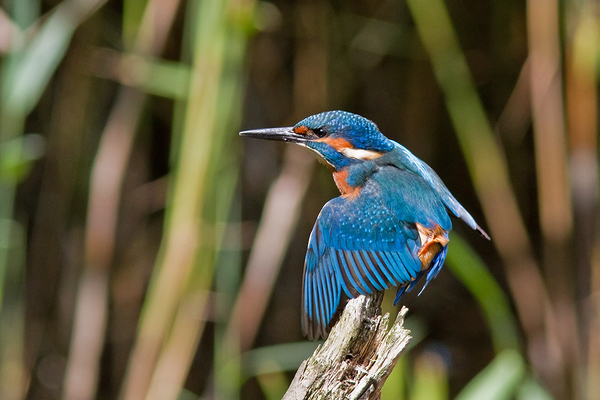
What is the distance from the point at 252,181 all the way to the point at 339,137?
0.99m

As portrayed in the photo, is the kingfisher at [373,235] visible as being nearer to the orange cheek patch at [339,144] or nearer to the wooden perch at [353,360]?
the orange cheek patch at [339,144]

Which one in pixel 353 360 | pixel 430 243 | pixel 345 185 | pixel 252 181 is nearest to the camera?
pixel 353 360

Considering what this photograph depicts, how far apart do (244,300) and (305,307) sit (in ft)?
2.81

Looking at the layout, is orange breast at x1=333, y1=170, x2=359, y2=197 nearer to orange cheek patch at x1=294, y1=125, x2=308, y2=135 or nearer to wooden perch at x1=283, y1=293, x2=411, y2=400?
orange cheek patch at x1=294, y1=125, x2=308, y2=135

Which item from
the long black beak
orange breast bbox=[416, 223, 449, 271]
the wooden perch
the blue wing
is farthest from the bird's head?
the wooden perch

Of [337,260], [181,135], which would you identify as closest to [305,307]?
[337,260]

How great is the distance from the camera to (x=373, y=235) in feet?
5.00

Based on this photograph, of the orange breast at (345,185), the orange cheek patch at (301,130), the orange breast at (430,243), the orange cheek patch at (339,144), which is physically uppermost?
the orange cheek patch at (301,130)

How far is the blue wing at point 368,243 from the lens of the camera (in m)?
1.47

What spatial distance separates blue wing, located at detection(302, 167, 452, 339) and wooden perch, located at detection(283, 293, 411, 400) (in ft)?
0.84

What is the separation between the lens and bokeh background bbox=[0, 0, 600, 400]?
1991 mm

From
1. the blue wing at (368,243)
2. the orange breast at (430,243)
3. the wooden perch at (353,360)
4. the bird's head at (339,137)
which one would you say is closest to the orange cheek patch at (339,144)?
the bird's head at (339,137)

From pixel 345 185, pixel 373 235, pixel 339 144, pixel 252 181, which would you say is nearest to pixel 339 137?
pixel 339 144

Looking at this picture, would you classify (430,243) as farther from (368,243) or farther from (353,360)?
(353,360)
